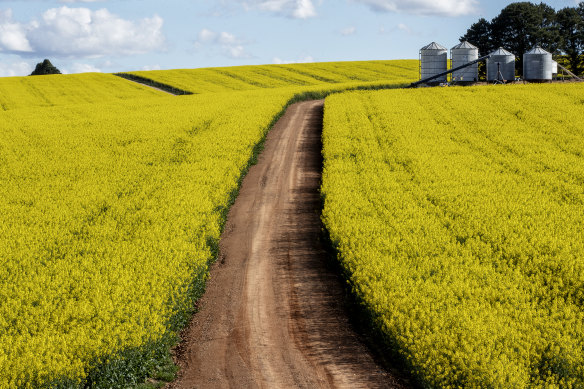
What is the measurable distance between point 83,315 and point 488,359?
9.61 meters

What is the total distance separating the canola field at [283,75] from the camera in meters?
90.5

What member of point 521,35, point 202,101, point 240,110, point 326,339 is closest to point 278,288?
point 326,339

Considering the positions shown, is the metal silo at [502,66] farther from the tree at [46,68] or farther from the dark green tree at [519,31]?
the tree at [46,68]

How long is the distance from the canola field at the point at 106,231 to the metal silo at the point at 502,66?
32.1 meters

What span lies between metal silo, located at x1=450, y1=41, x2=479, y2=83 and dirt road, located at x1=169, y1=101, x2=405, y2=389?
1825 inches

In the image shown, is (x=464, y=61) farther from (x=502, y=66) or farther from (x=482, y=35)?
(x=482, y=35)

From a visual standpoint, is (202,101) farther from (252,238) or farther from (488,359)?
(488,359)

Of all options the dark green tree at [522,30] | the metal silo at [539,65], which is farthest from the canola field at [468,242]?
the dark green tree at [522,30]

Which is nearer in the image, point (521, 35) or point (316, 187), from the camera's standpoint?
point (316, 187)

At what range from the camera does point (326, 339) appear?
1502 centimetres

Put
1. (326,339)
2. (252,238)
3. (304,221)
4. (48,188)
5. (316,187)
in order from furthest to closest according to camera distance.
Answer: (316,187), (48,188), (304,221), (252,238), (326,339)

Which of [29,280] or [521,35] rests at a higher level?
[521,35]

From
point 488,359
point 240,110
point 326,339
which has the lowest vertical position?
point 326,339

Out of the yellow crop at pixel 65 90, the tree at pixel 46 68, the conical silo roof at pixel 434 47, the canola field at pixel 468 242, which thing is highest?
the tree at pixel 46 68
